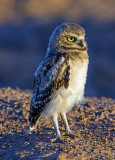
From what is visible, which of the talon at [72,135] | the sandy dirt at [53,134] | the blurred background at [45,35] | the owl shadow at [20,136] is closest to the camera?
the sandy dirt at [53,134]

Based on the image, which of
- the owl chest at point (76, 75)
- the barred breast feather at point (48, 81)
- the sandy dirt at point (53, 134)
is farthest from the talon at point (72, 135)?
the owl chest at point (76, 75)

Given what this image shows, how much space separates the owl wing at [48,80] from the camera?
6551 mm

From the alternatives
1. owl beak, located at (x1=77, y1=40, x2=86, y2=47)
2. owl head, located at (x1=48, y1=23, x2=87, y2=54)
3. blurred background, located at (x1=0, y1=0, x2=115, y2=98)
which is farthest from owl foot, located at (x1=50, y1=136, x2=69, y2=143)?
blurred background, located at (x1=0, y1=0, x2=115, y2=98)

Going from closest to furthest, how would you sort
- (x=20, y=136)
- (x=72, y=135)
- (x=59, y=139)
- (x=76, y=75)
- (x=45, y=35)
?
1. (x=76, y=75)
2. (x=59, y=139)
3. (x=72, y=135)
4. (x=20, y=136)
5. (x=45, y=35)

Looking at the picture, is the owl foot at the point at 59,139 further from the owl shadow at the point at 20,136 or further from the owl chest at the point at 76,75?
the owl chest at the point at 76,75

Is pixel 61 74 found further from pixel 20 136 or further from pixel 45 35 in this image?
pixel 45 35

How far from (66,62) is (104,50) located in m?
18.2

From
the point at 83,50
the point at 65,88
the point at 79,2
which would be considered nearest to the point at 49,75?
the point at 65,88

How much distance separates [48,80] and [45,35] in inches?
825

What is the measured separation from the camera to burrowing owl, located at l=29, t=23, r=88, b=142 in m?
6.57

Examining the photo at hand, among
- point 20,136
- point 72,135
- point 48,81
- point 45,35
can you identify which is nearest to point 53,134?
point 72,135

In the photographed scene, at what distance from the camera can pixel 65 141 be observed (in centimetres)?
688

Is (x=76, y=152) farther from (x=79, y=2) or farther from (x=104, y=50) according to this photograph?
(x=79, y=2)

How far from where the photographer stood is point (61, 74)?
21.6 feet
